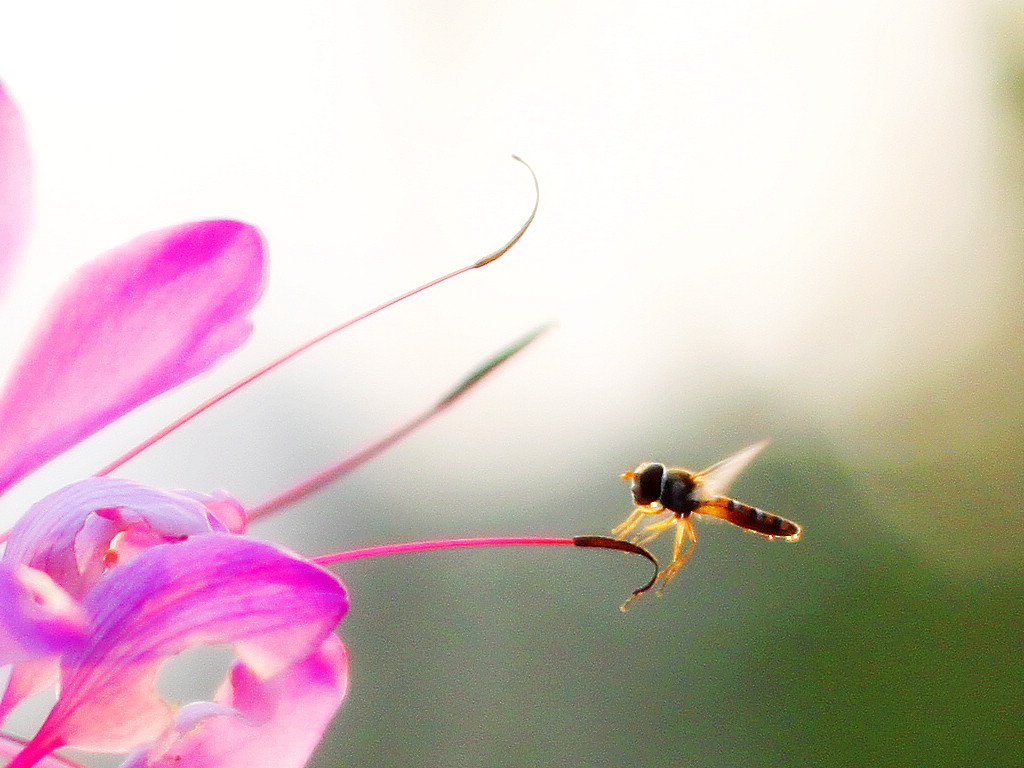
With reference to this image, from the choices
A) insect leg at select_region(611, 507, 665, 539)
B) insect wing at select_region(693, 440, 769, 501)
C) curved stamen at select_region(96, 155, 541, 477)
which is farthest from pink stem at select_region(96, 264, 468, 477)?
insect wing at select_region(693, 440, 769, 501)

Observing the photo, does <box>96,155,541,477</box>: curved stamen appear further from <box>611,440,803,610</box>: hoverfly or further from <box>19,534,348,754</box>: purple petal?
<box>611,440,803,610</box>: hoverfly

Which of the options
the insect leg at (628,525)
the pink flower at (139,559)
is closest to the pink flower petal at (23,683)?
the pink flower at (139,559)

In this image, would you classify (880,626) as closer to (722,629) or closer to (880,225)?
(722,629)

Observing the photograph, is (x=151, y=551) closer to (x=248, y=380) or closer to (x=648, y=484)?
(x=248, y=380)

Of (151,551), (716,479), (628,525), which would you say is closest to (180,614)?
(151,551)

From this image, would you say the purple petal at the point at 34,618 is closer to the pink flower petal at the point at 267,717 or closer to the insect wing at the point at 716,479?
the pink flower petal at the point at 267,717
